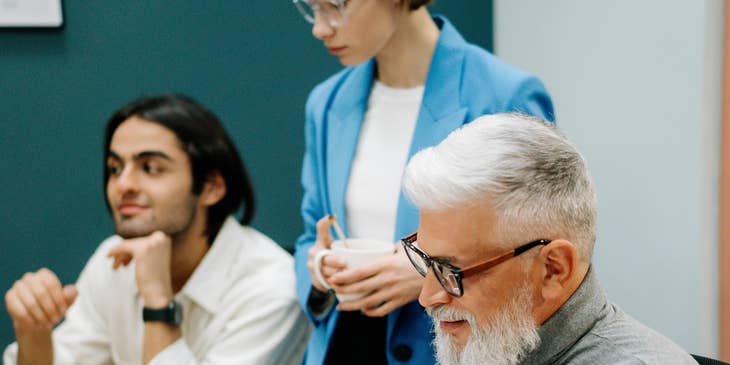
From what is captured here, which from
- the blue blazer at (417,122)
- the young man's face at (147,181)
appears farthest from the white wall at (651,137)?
the young man's face at (147,181)

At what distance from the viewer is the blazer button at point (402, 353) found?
142cm

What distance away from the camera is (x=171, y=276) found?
6.68 ft

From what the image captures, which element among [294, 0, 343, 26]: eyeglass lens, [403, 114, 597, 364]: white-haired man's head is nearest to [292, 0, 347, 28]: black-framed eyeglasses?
[294, 0, 343, 26]: eyeglass lens

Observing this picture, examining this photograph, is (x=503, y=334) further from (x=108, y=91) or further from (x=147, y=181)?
(x=108, y=91)

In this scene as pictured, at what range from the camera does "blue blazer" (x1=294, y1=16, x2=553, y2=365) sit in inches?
55.8

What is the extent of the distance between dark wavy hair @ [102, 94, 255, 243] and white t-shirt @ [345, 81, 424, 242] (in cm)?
52

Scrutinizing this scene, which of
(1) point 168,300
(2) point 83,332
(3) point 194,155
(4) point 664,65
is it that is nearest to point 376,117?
(3) point 194,155

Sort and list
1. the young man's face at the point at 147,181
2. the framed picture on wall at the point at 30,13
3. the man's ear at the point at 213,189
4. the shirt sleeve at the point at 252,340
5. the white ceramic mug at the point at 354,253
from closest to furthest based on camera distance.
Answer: the white ceramic mug at the point at 354,253, the shirt sleeve at the point at 252,340, the young man's face at the point at 147,181, the man's ear at the point at 213,189, the framed picture on wall at the point at 30,13

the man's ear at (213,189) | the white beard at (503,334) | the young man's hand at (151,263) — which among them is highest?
the man's ear at (213,189)

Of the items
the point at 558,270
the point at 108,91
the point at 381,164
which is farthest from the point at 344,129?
the point at 108,91

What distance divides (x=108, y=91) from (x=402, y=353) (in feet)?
4.54

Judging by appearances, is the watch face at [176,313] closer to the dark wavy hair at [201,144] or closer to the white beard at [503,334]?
the dark wavy hair at [201,144]

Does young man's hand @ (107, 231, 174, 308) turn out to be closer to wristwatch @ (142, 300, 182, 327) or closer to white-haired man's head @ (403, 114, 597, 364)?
wristwatch @ (142, 300, 182, 327)

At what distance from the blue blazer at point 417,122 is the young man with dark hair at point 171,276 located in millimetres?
218
